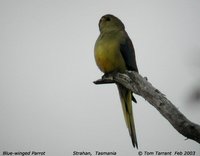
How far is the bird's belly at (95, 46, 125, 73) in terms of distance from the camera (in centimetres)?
414

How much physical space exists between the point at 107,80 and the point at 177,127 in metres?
Answer: 1.39

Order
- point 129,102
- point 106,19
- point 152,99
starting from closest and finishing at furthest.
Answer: point 152,99
point 129,102
point 106,19

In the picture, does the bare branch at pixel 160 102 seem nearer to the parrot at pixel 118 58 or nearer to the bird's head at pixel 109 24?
the parrot at pixel 118 58

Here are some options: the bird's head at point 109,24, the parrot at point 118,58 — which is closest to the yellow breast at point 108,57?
the parrot at point 118,58

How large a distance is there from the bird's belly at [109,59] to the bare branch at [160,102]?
0.35 m

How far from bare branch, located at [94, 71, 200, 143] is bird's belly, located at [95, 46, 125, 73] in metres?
0.35

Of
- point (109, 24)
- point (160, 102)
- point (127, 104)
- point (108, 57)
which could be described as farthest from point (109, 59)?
point (160, 102)

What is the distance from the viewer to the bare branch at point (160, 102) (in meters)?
2.46

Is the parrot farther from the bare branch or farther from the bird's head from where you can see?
the bare branch

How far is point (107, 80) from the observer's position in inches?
151

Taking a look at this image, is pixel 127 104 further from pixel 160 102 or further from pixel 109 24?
pixel 160 102

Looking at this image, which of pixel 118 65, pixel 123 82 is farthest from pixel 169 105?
pixel 118 65

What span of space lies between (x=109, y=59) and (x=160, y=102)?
56.5 inches

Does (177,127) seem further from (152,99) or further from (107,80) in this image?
(107,80)
